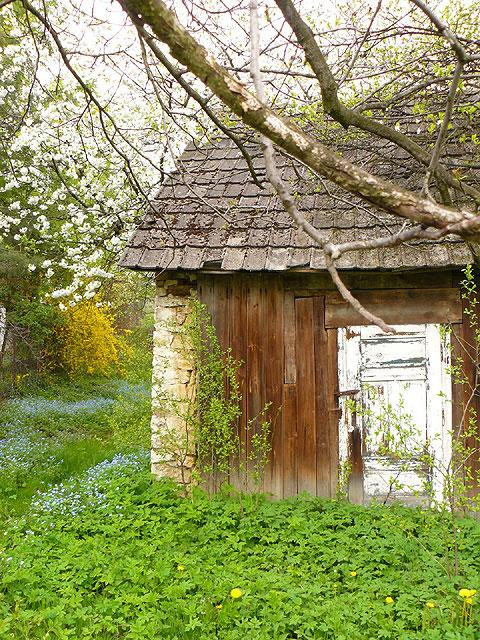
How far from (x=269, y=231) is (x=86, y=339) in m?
11.0

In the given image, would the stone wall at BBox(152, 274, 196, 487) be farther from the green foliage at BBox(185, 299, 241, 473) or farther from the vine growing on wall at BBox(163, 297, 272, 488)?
the green foliage at BBox(185, 299, 241, 473)

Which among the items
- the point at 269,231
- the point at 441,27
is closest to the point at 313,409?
the point at 269,231

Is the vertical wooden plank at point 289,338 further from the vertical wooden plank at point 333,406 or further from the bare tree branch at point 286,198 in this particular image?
the bare tree branch at point 286,198

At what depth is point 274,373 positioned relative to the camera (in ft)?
19.1

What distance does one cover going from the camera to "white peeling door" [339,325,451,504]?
5.49m

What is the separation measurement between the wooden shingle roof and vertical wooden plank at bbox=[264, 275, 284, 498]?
54cm

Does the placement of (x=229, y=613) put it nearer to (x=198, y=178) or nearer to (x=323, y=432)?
(x=323, y=432)

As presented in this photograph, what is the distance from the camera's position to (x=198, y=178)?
6.77 meters

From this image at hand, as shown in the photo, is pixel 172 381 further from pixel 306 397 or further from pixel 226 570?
pixel 226 570

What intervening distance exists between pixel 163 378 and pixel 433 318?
2.80 m

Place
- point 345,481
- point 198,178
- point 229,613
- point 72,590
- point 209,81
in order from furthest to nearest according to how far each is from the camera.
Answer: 1. point 198,178
2. point 345,481
3. point 72,590
4. point 229,613
5. point 209,81

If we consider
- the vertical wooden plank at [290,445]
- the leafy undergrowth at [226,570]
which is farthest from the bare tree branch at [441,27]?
the vertical wooden plank at [290,445]

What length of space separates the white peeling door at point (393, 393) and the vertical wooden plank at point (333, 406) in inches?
2.4

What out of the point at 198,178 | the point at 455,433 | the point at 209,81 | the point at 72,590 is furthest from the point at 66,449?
the point at 209,81
